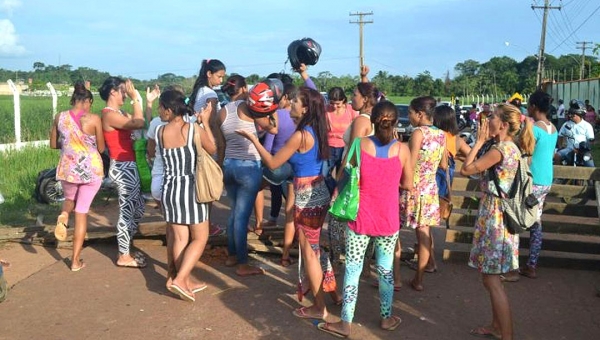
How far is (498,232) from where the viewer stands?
13.6 feet

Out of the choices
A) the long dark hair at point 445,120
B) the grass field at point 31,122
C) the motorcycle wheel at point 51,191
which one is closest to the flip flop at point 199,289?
the long dark hair at point 445,120

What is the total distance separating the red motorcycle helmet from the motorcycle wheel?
530cm

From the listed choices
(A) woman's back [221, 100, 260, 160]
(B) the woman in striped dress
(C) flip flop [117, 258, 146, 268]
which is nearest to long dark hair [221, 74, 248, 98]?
(A) woman's back [221, 100, 260, 160]

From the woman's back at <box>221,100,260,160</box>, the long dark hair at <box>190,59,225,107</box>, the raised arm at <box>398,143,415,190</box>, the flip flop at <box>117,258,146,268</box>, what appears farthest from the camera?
the long dark hair at <box>190,59,225,107</box>

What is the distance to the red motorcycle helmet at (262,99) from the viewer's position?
4984 mm

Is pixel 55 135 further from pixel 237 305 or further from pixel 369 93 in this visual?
pixel 369 93

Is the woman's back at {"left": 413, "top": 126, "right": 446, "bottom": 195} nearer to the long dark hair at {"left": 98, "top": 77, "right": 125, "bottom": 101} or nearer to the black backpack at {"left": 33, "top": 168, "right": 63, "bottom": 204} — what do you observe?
the long dark hair at {"left": 98, "top": 77, "right": 125, "bottom": 101}

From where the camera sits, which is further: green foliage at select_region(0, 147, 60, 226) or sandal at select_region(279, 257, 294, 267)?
green foliage at select_region(0, 147, 60, 226)

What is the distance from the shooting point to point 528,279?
578 centimetres

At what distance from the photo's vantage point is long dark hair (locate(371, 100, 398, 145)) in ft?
13.4

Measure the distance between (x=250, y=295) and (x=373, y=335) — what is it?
1.31 metres

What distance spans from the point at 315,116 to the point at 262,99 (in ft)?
2.14

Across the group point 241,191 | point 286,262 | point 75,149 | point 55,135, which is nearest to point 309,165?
point 241,191

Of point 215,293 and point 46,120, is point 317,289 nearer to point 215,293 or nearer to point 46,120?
point 215,293
